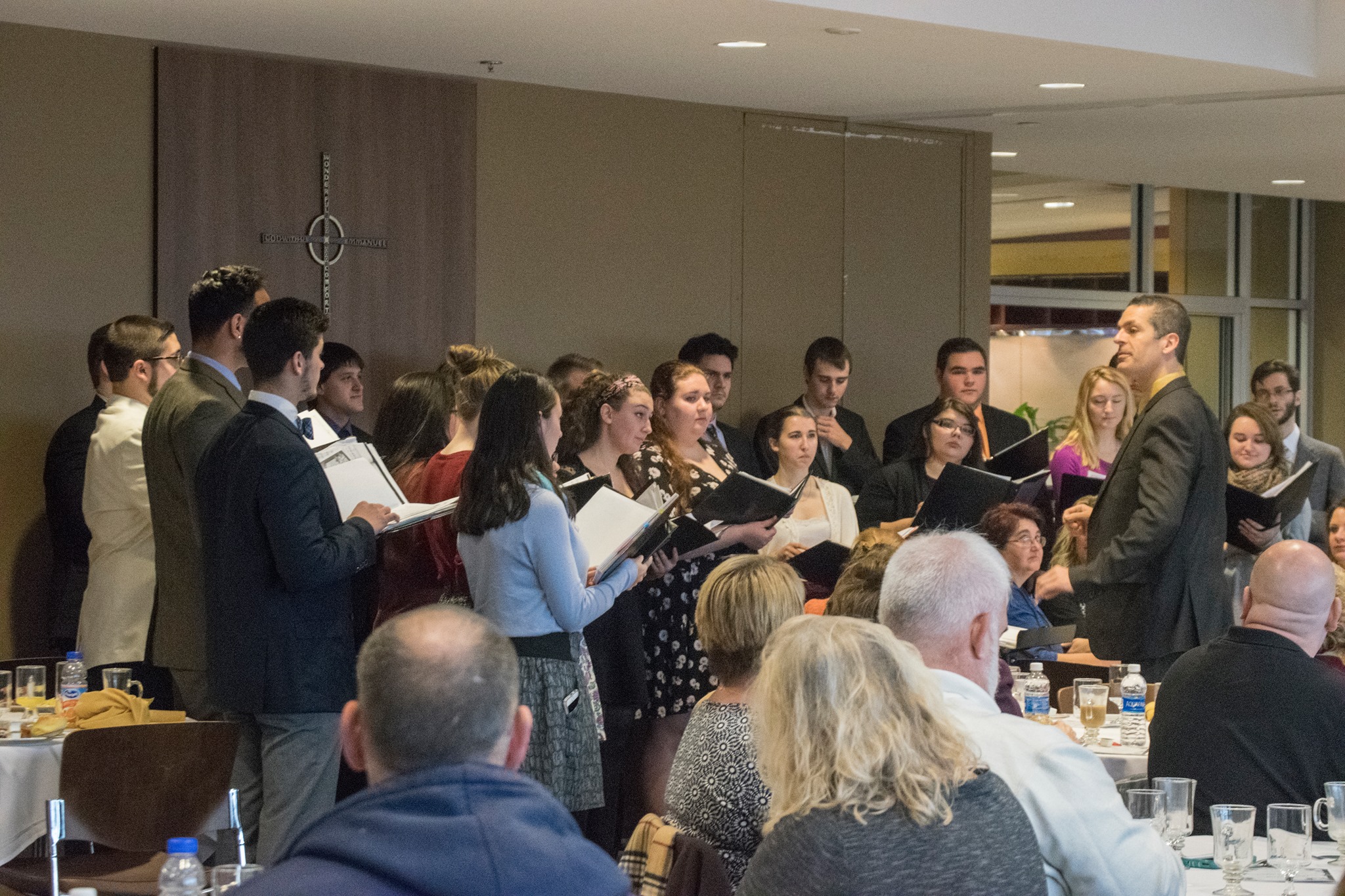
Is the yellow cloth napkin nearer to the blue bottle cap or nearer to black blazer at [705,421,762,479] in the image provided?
the blue bottle cap

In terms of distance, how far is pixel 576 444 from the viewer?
5.30 metres

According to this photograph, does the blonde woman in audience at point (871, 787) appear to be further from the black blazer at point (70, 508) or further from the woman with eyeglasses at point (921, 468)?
the woman with eyeglasses at point (921, 468)

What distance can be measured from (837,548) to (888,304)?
3.20 m

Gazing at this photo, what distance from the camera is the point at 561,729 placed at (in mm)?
4293

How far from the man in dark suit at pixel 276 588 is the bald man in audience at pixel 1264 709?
2.00 m

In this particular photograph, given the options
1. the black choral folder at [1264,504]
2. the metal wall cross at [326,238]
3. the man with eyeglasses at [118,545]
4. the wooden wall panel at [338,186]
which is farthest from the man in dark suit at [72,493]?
the black choral folder at [1264,504]

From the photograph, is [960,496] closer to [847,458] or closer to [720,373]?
[720,373]

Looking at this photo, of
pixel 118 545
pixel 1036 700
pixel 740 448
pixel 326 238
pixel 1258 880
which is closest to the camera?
pixel 1258 880

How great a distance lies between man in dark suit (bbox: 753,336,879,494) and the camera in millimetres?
7324

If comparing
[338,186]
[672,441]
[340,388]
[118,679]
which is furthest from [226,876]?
[338,186]

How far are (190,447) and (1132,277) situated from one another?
26.7 feet

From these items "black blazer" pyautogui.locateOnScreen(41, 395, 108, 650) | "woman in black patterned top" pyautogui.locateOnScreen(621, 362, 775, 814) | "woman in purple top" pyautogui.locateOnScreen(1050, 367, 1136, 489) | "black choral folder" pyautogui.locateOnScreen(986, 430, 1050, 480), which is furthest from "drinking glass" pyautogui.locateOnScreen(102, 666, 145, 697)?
"woman in purple top" pyautogui.locateOnScreen(1050, 367, 1136, 489)

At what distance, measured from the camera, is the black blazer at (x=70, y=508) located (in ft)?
18.5

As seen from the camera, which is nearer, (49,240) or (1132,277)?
(49,240)
